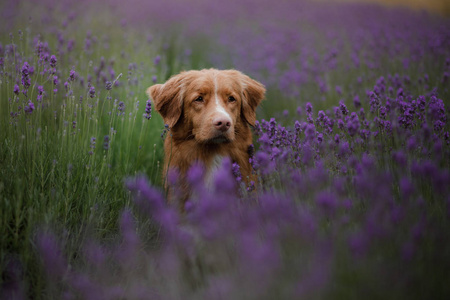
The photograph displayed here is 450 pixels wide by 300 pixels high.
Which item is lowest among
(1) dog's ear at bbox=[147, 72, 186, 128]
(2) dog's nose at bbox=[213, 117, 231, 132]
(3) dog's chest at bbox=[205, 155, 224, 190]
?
(3) dog's chest at bbox=[205, 155, 224, 190]

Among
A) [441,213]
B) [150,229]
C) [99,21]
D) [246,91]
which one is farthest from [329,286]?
[99,21]

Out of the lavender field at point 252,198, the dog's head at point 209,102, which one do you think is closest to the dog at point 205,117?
the dog's head at point 209,102

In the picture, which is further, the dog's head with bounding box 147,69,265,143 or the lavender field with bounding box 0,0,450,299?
the dog's head with bounding box 147,69,265,143

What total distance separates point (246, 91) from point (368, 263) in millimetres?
2411

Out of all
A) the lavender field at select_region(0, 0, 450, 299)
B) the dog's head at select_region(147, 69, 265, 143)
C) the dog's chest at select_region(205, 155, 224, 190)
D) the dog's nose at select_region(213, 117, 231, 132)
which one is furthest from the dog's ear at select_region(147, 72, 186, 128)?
the dog's nose at select_region(213, 117, 231, 132)

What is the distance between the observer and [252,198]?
2834mm

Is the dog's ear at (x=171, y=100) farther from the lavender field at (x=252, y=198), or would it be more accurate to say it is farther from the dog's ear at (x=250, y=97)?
the dog's ear at (x=250, y=97)

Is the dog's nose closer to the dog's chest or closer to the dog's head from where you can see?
the dog's head

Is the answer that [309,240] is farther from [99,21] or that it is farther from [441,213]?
[99,21]

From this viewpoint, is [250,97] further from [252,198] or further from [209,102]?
[252,198]

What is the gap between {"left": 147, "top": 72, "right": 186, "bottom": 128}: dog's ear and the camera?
365cm

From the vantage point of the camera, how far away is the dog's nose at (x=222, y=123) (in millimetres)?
3090

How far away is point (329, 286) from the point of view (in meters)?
1.64

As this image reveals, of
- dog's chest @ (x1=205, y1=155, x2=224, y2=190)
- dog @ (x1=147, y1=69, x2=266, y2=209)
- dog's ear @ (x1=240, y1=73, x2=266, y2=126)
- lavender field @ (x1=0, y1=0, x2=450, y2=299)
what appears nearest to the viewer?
→ lavender field @ (x1=0, y1=0, x2=450, y2=299)
